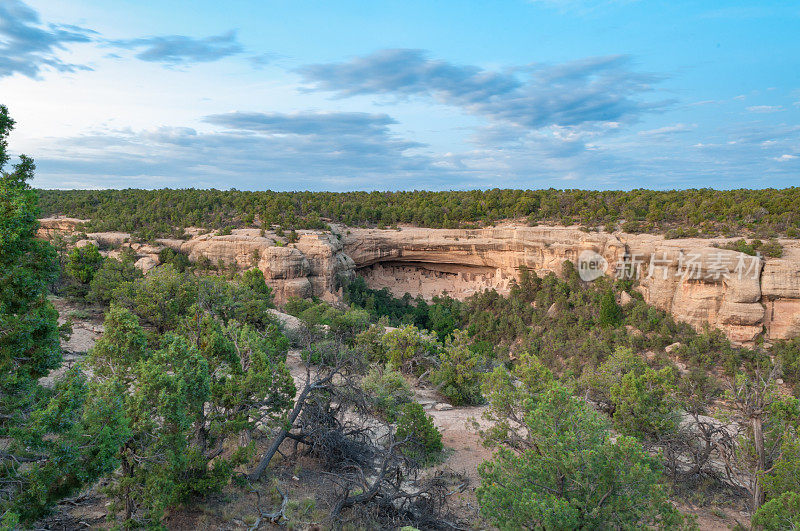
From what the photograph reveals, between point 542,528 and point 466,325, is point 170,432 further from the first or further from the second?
point 466,325

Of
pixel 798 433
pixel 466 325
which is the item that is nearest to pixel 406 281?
pixel 466 325

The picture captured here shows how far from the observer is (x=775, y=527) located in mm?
6719

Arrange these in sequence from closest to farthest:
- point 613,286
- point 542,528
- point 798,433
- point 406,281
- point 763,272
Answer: point 542,528
point 798,433
point 763,272
point 613,286
point 406,281

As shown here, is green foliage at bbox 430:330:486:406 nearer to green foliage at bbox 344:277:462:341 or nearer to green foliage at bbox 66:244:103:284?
green foliage at bbox 344:277:462:341

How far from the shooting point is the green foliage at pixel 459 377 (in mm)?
15738

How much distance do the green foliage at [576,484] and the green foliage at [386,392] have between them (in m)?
4.43

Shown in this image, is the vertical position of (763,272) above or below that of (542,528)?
above

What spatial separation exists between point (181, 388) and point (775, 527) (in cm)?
896

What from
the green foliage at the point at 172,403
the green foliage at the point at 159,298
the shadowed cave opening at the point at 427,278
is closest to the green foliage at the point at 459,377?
the green foliage at the point at 172,403

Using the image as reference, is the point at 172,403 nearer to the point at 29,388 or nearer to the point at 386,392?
the point at 29,388

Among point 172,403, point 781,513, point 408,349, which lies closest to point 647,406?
point 781,513

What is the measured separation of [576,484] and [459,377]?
942 centimetres

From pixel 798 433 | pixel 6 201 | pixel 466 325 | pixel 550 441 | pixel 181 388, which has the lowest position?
pixel 466 325

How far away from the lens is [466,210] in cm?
4075
